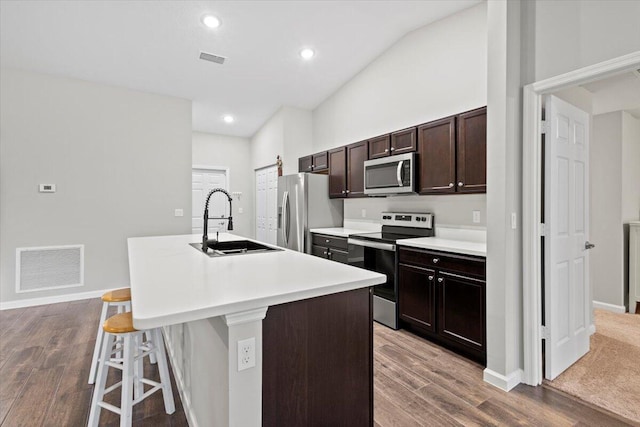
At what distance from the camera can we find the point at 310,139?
18.9ft

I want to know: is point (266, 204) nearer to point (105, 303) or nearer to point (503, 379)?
point (105, 303)

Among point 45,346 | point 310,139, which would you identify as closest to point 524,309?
point 45,346

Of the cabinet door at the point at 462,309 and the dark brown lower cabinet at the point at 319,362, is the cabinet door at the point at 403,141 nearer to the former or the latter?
the cabinet door at the point at 462,309

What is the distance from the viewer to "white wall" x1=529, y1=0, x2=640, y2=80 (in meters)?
1.78

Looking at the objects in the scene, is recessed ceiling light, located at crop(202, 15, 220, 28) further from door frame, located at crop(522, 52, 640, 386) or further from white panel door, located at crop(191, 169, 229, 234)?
white panel door, located at crop(191, 169, 229, 234)

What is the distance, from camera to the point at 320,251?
4.37 meters

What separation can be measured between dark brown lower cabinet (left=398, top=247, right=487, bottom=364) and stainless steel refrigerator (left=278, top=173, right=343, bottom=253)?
1.81 metres

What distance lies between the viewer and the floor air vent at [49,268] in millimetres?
3939

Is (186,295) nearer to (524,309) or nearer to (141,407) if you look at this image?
(141,407)

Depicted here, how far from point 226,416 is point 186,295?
46cm

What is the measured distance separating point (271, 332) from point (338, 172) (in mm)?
3478

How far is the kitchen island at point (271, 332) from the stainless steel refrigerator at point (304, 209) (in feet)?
9.44

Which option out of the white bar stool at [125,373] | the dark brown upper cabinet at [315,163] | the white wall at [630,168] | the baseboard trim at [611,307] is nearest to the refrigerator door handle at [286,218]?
the dark brown upper cabinet at [315,163]

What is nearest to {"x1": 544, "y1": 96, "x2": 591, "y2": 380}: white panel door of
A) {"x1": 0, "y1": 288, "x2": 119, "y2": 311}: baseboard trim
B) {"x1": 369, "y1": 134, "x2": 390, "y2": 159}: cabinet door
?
{"x1": 369, "y1": 134, "x2": 390, "y2": 159}: cabinet door
